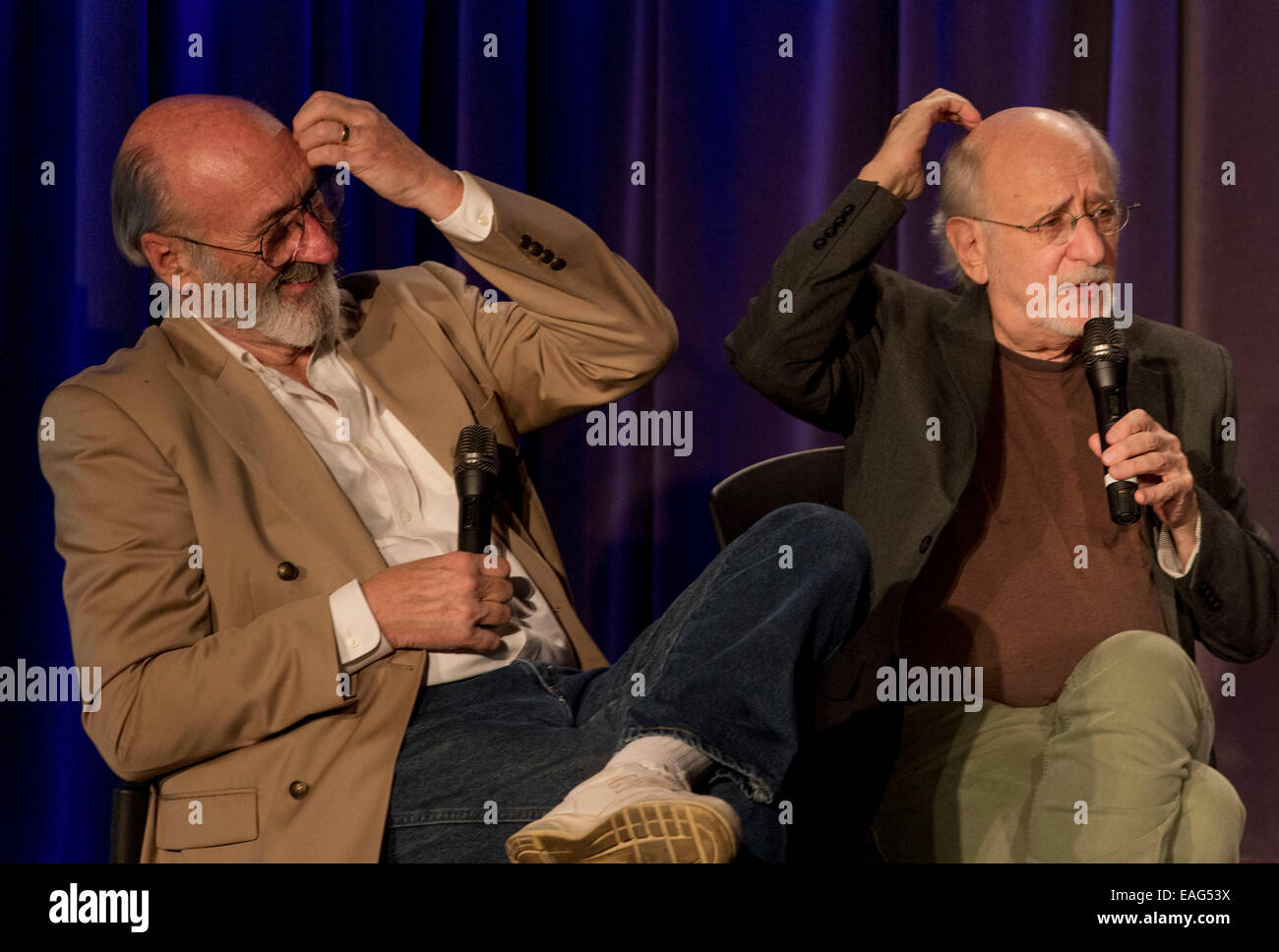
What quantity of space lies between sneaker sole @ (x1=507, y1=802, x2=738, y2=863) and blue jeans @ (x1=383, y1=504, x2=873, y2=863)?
187 millimetres

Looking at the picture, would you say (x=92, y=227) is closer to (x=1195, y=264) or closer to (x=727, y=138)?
(x=727, y=138)

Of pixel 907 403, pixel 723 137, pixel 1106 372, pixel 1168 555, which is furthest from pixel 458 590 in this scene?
pixel 723 137

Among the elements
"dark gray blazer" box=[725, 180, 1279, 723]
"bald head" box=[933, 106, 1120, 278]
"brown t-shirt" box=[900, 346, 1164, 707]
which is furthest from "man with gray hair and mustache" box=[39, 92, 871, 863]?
"bald head" box=[933, 106, 1120, 278]

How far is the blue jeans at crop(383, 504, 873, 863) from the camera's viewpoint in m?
1.57

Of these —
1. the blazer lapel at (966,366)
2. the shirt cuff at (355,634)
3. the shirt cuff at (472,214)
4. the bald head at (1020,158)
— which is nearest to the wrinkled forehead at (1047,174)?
the bald head at (1020,158)

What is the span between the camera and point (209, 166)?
2100 mm

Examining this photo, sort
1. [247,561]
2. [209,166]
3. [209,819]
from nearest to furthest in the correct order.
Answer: [209,819], [247,561], [209,166]

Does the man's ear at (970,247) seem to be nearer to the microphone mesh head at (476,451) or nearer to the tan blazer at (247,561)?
the tan blazer at (247,561)

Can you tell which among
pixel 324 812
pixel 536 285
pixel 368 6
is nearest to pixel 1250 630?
pixel 536 285

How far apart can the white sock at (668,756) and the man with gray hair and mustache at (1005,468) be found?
577 millimetres

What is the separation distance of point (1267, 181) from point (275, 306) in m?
2.24

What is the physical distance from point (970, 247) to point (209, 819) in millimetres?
1525

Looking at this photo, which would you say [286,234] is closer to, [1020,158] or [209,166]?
[209,166]
